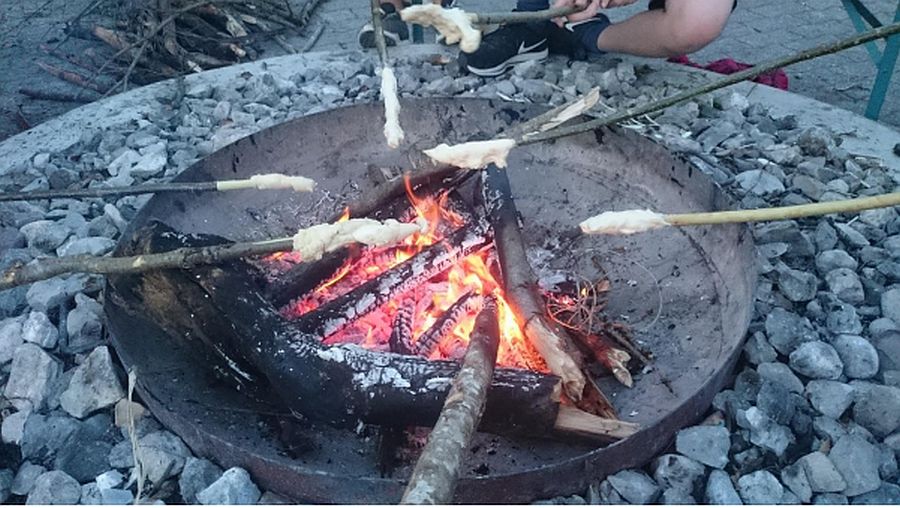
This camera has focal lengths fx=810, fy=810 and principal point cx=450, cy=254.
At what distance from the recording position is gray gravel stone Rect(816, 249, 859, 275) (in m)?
2.52

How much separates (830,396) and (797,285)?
0.43 metres

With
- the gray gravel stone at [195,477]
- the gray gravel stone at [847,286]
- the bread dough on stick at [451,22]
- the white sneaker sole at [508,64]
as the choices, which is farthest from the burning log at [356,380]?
the white sneaker sole at [508,64]

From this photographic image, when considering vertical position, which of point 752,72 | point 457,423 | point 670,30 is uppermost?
point 752,72

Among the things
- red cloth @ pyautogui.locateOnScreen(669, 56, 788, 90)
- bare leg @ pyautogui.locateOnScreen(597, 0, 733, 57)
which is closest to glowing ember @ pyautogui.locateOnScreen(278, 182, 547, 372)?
bare leg @ pyautogui.locateOnScreen(597, 0, 733, 57)

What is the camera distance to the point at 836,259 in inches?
100.0

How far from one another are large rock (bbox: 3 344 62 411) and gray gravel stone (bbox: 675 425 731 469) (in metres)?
1.67

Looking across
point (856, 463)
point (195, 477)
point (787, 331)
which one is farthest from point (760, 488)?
point (195, 477)

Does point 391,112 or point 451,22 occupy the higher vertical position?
point 451,22

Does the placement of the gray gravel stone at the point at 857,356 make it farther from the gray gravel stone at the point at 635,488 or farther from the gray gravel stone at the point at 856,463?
the gray gravel stone at the point at 635,488

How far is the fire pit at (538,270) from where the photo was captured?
189 cm

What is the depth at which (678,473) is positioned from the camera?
1.92 meters

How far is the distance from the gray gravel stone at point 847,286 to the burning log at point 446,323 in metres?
1.06

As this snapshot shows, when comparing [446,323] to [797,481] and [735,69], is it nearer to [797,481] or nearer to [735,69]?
[797,481]

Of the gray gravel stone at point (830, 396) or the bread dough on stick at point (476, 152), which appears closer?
the gray gravel stone at point (830, 396)
